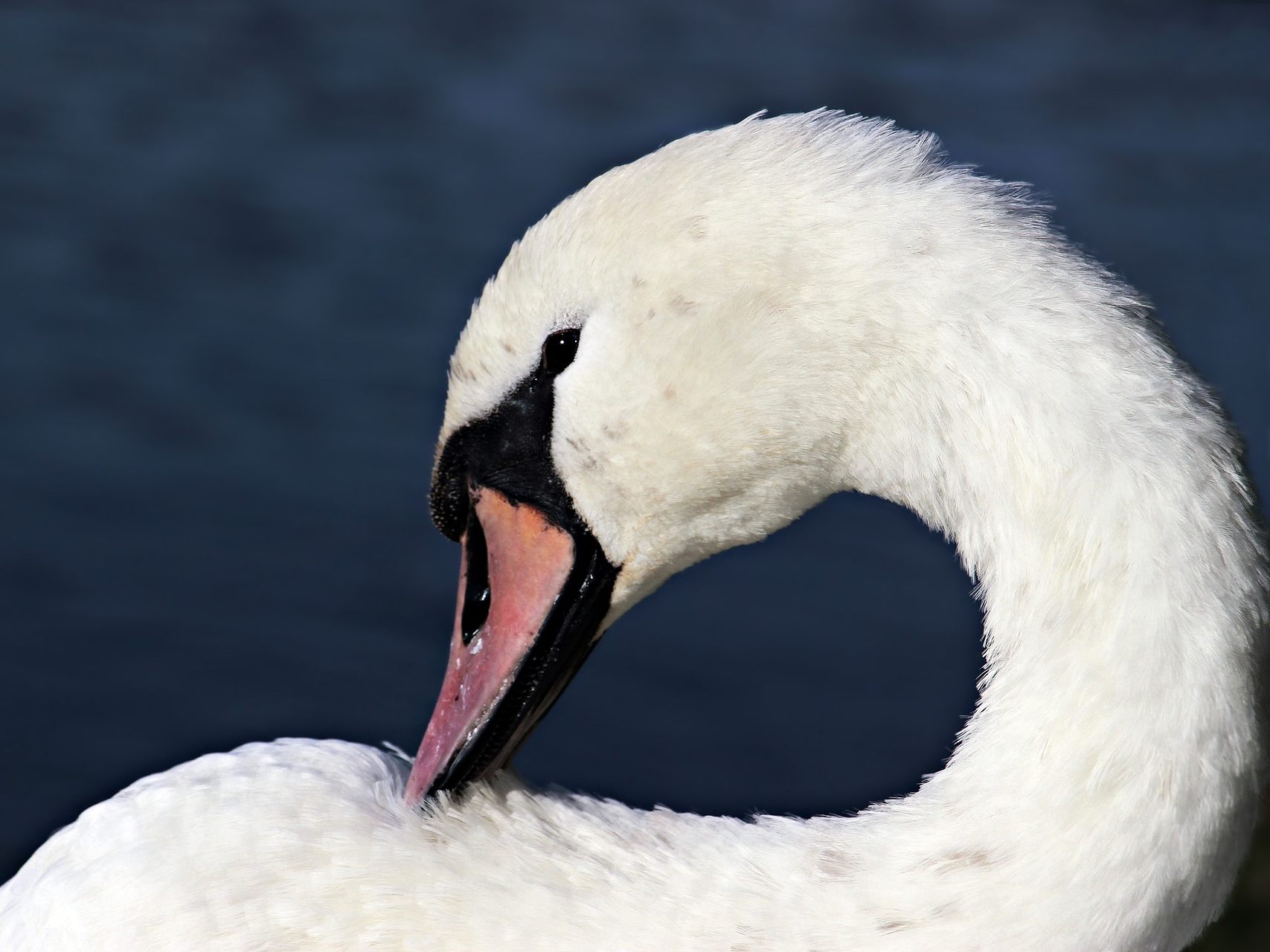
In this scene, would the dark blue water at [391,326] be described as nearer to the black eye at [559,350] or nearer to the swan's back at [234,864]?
the swan's back at [234,864]

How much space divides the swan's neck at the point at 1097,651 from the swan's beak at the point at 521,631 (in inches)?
25.0

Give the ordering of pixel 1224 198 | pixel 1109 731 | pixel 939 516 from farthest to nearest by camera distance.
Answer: pixel 1224 198 → pixel 939 516 → pixel 1109 731

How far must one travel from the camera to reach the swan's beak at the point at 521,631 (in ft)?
7.89

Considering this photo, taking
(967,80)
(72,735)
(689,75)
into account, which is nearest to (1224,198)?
(967,80)

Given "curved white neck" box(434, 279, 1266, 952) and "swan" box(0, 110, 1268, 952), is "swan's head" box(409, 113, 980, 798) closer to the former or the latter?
"swan" box(0, 110, 1268, 952)

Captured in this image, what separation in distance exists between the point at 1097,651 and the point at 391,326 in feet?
18.2

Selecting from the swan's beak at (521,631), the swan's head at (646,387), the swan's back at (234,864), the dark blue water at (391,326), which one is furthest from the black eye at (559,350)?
the dark blue water at (391,326)

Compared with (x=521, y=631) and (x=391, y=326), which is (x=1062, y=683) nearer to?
(x=521, y=631)

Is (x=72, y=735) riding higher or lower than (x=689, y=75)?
lower

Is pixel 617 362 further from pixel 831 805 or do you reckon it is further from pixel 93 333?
pixel 93 333

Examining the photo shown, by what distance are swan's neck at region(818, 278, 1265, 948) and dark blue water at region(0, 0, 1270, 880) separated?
3669mm

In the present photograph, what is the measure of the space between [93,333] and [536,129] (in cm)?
236

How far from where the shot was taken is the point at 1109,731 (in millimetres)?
1834

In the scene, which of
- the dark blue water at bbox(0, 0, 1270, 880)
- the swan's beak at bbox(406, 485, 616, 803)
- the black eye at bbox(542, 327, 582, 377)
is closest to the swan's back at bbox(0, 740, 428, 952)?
the swan's beak at bbox(406, 485, 616, 803)
